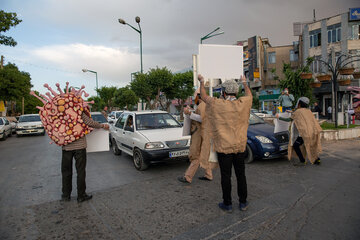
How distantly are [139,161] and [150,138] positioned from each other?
0.72 m

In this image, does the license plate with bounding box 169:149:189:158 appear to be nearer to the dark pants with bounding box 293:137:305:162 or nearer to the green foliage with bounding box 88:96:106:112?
the dark pants with bounding box 293:137:305:162

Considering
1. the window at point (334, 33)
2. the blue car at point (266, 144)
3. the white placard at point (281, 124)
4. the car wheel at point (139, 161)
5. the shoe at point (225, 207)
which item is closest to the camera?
→ the shoe at point (225, 207)

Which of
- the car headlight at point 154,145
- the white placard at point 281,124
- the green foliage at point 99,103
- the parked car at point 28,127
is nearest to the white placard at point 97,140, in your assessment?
the car headlight at point 154,145

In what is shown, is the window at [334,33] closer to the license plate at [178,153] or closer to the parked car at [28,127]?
the license plate at [178,153]

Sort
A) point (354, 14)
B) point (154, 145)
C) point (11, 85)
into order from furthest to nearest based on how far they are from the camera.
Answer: point (354, 14) < point (11, 85) < point (154, 145)

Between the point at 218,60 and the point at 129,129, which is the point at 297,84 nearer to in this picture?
the point at 218,60

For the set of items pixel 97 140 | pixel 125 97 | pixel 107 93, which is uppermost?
pixel 107 93

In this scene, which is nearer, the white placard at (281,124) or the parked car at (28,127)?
the white placard at (281,124)

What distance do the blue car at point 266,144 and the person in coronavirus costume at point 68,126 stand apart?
414 centimetres

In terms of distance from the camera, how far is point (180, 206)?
395 centimetres

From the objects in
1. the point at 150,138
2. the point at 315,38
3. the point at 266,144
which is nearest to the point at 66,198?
the point at 150,138

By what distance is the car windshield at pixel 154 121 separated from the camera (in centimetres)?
707

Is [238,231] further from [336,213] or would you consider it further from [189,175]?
[189,175]

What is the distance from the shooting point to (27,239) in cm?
307
